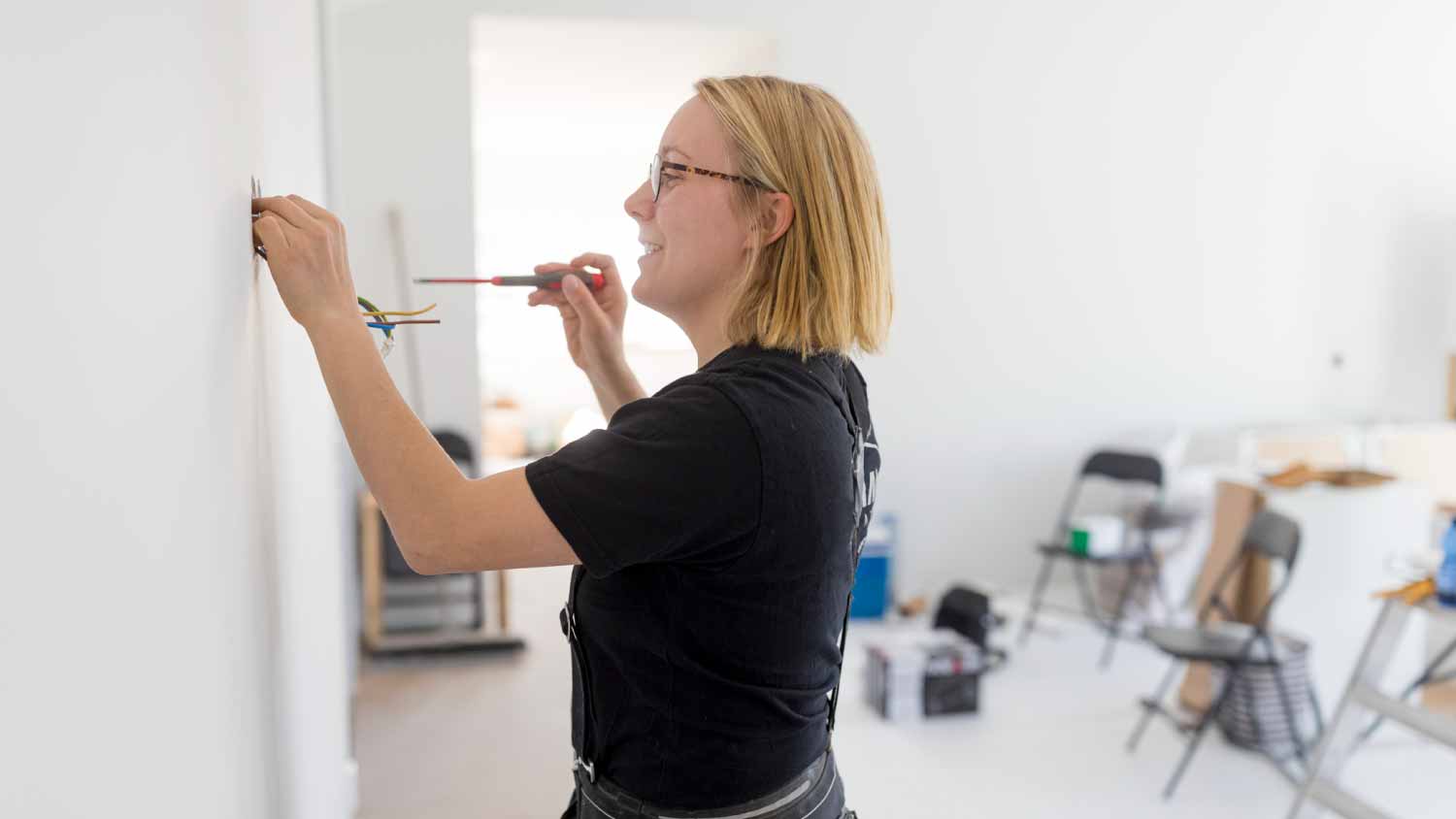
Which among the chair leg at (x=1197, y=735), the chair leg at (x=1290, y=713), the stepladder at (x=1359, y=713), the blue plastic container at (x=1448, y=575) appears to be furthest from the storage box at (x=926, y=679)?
the blue plastic container at (x=1448, y=575)

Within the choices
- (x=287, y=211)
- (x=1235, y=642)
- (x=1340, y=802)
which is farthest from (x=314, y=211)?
(x=1235, y=642)

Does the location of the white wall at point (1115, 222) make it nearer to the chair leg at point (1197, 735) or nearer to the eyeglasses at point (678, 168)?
the chair leg at point (1197, 735)

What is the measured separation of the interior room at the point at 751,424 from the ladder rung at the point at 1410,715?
2 cm

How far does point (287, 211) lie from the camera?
1.22 metres

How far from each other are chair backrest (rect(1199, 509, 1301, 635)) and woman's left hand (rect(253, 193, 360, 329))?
3141 millimetres

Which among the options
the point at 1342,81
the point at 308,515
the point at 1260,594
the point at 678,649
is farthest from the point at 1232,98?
the point at 678,649

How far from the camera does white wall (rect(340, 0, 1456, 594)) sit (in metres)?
5.34

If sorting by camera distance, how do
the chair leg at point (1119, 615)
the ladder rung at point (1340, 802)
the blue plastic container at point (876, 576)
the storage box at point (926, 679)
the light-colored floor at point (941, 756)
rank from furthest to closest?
the blue plastic container at point (876, 576), the chair leg at point (1119, 615), the storage box at point (926, 679), the light-colored floor at point (941, 756), the ladder rung at point (1340, 802)

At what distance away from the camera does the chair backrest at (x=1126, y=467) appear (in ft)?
16.5

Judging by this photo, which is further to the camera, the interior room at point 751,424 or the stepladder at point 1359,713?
the stepladder at point 1359,713

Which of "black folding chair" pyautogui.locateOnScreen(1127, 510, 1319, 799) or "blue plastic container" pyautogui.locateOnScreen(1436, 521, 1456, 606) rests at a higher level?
"blue plastic container" pyautogui.locateOnScreen(1436, 521, 1456, 606)

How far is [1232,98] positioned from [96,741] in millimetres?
6112

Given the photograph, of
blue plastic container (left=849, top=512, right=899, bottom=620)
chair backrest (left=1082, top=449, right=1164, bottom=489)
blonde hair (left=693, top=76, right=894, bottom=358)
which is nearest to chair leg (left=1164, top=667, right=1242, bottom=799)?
chair backrest (left=1082, top=449, right=1164, bottom=489)

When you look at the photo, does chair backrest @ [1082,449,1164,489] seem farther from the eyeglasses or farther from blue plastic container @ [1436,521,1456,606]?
→ the eyeglasses
